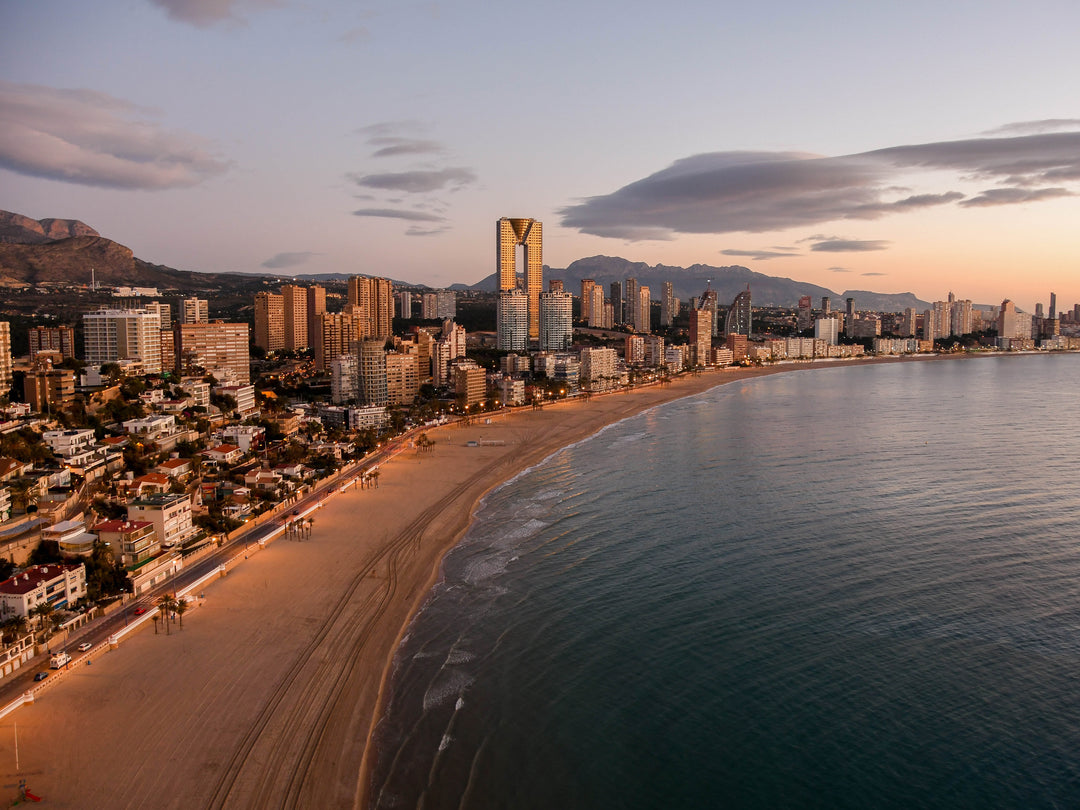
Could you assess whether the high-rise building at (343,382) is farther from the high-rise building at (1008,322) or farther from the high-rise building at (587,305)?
the high-rise building at (1008,322)

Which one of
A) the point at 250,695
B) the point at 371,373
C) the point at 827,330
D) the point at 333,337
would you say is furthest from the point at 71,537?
the point at 827,330

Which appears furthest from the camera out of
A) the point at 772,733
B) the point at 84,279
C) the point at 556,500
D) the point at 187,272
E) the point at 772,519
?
the point at 187,272

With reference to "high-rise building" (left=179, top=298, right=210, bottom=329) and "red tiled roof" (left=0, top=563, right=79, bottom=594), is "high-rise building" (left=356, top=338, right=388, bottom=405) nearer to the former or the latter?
"high-rise building" (left=179, top=298, right=210, bottom=329)

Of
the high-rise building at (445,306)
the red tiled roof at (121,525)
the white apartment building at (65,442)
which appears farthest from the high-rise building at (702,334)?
the red tiled roof at (121,525)

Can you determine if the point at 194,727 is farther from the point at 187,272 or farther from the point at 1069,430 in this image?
the point at 187,272

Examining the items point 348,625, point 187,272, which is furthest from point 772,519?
point 187,272

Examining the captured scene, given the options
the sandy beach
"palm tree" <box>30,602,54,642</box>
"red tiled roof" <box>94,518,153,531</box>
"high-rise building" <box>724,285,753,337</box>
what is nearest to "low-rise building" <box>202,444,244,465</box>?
the sandy beach

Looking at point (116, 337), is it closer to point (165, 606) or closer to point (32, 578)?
point (32, 578)

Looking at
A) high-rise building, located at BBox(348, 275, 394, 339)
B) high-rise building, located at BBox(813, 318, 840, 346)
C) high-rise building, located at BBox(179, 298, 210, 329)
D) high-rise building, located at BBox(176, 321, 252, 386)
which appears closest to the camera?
high-rise building, located at BBox(176, 321, 252, 386)

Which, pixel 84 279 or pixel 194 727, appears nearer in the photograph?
pixel 194 727
